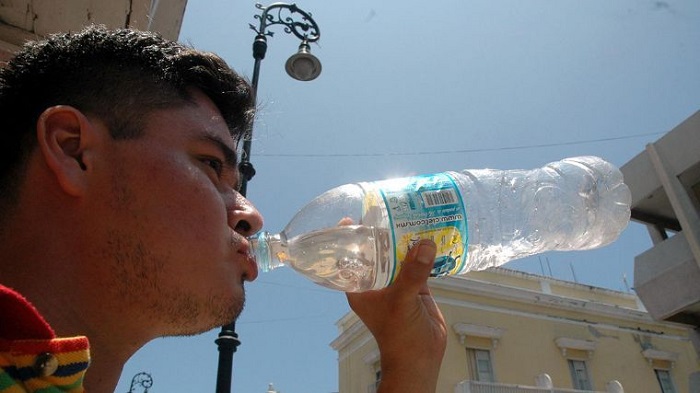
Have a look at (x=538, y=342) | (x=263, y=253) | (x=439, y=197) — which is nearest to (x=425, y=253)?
(x=439, y=197)

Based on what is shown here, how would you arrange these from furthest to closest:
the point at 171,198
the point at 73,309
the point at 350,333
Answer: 1. the point at 350,333
2. the point at 171,198
3. the point at 73,309

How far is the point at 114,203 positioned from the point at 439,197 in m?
1.30

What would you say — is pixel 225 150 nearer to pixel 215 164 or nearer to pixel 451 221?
pixel 215 164

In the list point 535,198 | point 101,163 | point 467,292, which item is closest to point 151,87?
point 101,163

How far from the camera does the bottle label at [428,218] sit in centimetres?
212

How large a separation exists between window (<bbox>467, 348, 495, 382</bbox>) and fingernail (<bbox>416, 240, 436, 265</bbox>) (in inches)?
541

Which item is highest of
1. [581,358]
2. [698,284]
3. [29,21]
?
[581,358]

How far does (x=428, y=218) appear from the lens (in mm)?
2148

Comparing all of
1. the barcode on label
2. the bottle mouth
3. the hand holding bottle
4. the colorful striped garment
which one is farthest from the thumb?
the colorful striped garment

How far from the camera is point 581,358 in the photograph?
16.6 metres

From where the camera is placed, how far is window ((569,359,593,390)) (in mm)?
16036

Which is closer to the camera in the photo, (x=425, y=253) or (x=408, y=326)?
(x=425, y=253)

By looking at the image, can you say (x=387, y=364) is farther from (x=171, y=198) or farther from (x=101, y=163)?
(x=101, y=163)

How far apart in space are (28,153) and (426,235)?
1.41 meters
